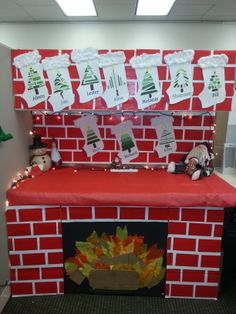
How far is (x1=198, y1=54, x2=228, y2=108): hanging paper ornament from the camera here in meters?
1.56

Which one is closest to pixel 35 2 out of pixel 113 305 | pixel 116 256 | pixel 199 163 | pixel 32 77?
pixel 32 77

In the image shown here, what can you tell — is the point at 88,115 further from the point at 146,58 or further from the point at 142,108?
the point at 146,58

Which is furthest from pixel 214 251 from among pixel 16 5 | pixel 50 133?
pixel 16 5

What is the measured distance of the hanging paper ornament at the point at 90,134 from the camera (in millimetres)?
1983

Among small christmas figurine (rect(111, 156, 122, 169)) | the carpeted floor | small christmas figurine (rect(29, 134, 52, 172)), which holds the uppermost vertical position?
small christmas figurine (rect(29, 134, 52, 172))

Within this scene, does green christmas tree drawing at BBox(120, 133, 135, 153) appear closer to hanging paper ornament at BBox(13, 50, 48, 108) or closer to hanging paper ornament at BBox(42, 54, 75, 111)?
hanging paper ornament at BBox(42, 54, 75, 111)

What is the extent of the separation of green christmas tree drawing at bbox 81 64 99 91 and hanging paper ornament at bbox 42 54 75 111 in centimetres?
11

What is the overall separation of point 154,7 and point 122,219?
10.5ft

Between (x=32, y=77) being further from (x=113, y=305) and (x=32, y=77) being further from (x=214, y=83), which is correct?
(x=113, y=305)

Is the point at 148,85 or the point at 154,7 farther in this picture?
the point at 154,7

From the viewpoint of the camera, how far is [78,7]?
3.55 metres

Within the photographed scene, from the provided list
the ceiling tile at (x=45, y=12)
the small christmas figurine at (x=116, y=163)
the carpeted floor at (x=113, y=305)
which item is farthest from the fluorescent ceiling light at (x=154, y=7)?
the carpeted floor at (x=113, y=305)

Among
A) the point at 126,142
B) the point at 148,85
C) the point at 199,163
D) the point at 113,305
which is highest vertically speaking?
the point at 148,85

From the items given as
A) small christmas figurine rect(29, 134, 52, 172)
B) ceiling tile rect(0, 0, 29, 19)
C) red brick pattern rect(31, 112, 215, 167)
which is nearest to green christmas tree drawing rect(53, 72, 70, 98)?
red brick pattern rect(31, 112, 215, 167)
